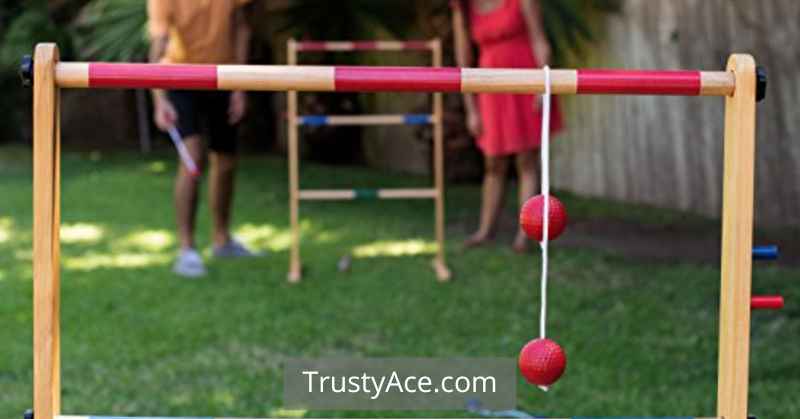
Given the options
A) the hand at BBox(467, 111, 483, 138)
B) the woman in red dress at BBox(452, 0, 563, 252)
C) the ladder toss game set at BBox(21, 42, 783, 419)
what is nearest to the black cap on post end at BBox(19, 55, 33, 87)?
the ladder toss game set at BBox(21, 42, 783, 419)

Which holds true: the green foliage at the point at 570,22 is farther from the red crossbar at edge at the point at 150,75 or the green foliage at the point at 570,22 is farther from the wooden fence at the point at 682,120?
the red crossbar at edge at the point at 150,75

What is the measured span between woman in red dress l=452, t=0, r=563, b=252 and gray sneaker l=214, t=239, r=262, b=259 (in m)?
1.21

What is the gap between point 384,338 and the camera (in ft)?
14.9

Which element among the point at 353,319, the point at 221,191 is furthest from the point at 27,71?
the point at 221,191

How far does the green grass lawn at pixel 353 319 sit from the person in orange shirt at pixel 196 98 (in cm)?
27

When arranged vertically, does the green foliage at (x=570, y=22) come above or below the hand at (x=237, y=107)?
above

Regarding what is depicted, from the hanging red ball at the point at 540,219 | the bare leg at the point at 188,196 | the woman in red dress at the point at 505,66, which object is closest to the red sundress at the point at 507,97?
the woman in red dress at the point at 505,66

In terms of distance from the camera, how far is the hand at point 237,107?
5867 millimetres

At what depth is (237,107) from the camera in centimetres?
589

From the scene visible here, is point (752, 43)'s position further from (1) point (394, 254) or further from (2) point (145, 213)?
(2) point (145, 213)

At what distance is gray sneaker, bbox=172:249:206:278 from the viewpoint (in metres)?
5.62

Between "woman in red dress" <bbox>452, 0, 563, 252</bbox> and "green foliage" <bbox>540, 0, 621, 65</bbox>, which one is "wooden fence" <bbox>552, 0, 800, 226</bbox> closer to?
"green foliage" <bbox>540, 0, 621, 65</bbox>

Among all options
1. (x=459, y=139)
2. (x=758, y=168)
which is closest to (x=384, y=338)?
(x=758, y=168)

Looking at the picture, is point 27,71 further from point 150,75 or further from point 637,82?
point 637,82
